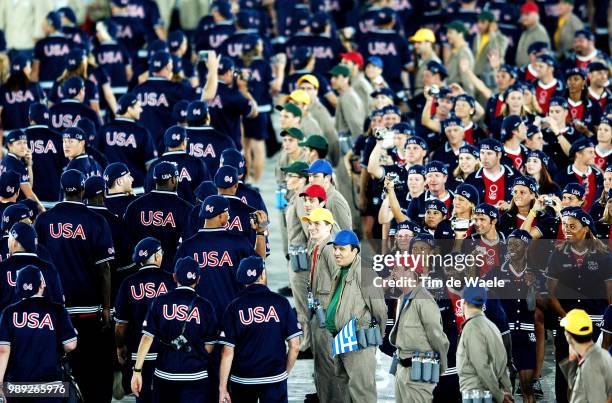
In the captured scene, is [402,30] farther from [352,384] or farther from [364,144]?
[352,384]

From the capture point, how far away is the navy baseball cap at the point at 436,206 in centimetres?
1366

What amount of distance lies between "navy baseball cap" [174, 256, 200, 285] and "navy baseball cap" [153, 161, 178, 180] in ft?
6.50

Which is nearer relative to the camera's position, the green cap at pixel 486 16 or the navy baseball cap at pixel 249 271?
the navy baseball cap at pixel 249 271

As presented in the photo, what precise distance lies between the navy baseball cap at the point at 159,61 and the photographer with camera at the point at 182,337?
6094 mm

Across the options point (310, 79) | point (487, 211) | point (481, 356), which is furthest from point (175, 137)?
point (481, 356)

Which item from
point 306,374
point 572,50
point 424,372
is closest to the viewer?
point 424,372

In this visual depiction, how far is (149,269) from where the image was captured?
493 inches

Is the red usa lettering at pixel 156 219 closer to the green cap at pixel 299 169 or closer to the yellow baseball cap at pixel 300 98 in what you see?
the green cap at pixel 299 169

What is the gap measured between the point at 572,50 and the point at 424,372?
1147 centimetres

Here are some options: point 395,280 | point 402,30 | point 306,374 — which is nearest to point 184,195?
point 306,374

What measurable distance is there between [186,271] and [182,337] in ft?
1.74

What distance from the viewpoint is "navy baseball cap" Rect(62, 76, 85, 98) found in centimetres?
1680

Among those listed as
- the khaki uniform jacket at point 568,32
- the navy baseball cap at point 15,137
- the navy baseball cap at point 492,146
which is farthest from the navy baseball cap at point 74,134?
the khaki uniform jacket at point 568,32

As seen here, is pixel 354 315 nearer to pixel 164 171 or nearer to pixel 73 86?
pixel 164 171
